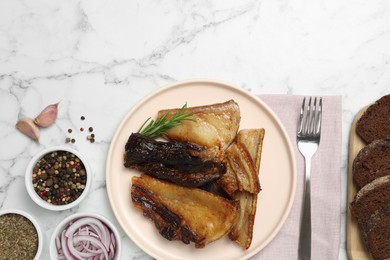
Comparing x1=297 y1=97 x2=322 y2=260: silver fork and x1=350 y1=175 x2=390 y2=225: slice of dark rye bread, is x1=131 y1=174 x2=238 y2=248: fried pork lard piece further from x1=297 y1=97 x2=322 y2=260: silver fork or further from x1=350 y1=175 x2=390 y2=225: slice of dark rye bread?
x1=350 y1=175 x2=390 y2=225: slice of dark rye bread

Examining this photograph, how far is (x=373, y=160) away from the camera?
9.15 feet

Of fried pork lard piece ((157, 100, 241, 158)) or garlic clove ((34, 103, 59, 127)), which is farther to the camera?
garlic clove ((34, 103, 59, 127))

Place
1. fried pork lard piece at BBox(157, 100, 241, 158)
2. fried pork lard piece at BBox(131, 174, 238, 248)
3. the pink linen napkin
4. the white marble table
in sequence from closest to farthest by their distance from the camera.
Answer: fried pork lard piece at BBox(131, 174, 238, 248)
fried pork lard piece at BBox(157, 100, 241, 158)
the pink linen napkin
the white marble table

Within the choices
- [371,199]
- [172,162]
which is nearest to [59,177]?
[172,162]

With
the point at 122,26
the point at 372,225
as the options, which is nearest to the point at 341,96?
the point at 372,225

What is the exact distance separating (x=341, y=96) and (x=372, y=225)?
0.71m

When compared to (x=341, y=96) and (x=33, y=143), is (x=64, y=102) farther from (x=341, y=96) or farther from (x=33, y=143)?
(x=341, y=96)

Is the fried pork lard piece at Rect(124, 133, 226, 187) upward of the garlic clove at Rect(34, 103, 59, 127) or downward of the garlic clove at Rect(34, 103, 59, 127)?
downward

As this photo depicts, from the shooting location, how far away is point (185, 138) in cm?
279

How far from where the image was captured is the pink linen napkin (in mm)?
2879

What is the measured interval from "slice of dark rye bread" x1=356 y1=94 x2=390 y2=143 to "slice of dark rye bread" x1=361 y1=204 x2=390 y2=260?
15.1 inches

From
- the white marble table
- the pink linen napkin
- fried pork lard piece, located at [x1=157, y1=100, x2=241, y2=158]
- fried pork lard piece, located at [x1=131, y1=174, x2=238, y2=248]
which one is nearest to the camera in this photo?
fried pork lard piece, located at [x1=131, y1=174, x2=238, y2=248]

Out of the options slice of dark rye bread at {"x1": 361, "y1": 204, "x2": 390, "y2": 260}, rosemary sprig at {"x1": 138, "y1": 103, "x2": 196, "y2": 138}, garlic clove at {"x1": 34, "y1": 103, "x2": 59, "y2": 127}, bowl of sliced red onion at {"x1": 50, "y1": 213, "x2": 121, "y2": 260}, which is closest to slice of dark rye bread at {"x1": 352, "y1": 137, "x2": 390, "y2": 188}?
slice of dark rye bread at {"x1": 361, "y1": 204, "x2": 390, "y2": 260}

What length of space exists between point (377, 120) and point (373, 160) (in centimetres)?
22
